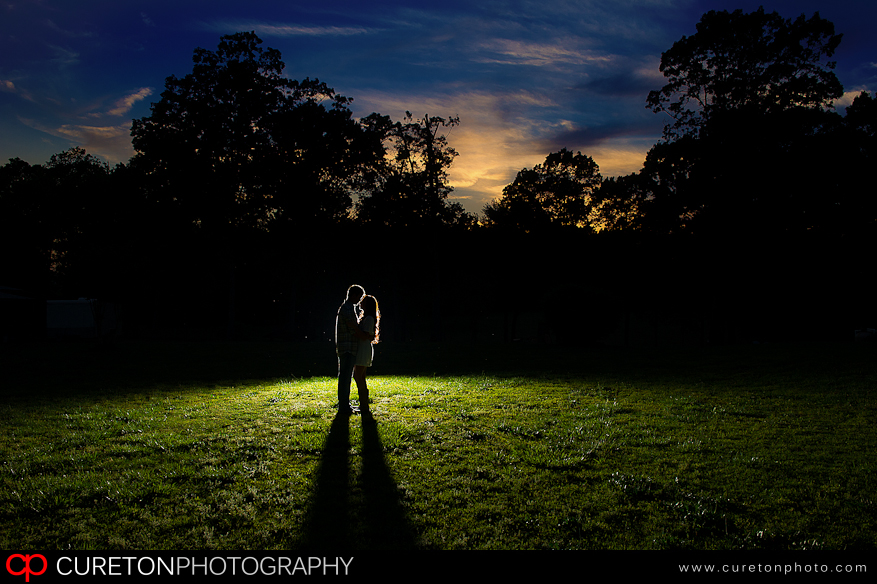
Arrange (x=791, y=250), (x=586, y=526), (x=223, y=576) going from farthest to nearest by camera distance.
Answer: (x=791, y=250) → (x=586, y=526) → (x=223, y=576)

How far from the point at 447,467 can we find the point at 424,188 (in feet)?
103

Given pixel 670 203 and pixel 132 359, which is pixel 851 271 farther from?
pixel 132 359

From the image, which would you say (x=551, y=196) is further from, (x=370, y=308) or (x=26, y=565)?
(x=26, y=565)

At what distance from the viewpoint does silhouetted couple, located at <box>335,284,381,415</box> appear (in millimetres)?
8328

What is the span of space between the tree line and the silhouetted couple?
2016 cm

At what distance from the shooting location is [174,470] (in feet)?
17.9

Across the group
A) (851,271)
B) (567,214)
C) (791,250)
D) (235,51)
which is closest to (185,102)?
(235,51)

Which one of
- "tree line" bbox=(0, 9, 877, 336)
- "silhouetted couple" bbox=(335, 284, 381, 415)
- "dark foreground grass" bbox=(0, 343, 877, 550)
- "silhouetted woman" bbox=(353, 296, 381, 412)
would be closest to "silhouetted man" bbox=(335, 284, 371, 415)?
"silhouetted couple" bbox=(335, 284, 381, 415)

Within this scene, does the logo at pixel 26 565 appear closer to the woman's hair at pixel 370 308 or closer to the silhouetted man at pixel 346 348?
the silhouetted man at pixel 346 348

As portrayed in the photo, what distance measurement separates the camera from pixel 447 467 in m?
5.54

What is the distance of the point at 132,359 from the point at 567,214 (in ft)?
111

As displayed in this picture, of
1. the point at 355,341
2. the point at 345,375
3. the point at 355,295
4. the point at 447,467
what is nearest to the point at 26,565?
the point at 447,467

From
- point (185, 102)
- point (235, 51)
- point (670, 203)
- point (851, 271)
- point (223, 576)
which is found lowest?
point (223, 576)

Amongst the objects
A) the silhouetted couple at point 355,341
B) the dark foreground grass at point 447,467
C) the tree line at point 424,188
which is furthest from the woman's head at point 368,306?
the tree line at point 424,188
